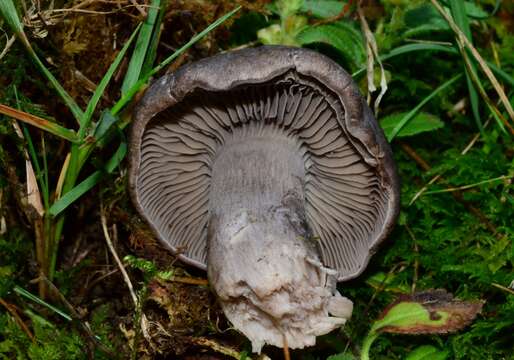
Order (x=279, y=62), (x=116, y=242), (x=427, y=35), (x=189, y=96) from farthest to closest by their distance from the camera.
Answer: (x=427, y=35), (x=116, y=242), (x=189, y=96), (x=279, y=62)

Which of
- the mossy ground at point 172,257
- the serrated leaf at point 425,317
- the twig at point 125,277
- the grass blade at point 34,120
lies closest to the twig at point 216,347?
the mossy ground at point 172,257

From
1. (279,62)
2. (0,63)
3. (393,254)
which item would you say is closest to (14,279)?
(0,63)

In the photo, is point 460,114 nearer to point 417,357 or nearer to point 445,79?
point 445,79

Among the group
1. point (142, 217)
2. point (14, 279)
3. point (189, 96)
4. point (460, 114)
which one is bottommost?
point (14, 279)

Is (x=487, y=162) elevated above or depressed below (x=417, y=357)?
above

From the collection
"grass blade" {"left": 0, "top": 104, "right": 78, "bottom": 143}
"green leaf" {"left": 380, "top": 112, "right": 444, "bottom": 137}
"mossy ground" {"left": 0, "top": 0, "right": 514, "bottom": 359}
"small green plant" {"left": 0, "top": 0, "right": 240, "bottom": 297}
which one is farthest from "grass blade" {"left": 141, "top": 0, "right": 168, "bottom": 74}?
"green leaf" {"left": 380, "top": 112, "right": 444, "bottom": 137}

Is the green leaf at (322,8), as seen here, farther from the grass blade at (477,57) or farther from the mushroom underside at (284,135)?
the mushroom underside at (284,135)
